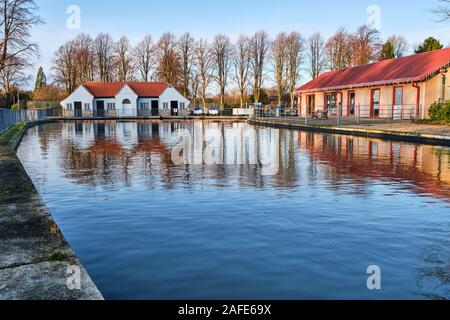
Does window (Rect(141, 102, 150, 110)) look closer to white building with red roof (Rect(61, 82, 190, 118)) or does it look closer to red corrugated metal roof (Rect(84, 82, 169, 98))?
white building with red roof (Rect(61, 82, 190, 118))

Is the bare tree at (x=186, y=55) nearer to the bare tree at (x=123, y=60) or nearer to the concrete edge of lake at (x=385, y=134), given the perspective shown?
the bare tree at (x=123, y=60)

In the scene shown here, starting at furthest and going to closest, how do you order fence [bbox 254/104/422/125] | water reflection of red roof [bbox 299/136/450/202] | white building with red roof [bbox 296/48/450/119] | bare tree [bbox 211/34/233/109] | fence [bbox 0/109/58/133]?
bare tree [bbox 211/34/233/109] < fence [bbox 254/104/422/125] < white building with red roof [bbox 296/48/450/119] < fence [bbox 0/109/58/133] < water reflection of red roof [bbox 299/136/450/202]

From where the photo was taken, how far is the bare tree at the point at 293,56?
7406 centimetres

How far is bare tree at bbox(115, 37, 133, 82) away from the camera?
86.4 m

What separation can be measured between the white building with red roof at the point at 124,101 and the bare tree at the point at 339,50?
2431 centimetres

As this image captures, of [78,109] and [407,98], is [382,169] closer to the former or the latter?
[407,98]

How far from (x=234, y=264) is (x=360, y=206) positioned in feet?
11.7

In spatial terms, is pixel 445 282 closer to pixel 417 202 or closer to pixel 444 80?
pixel 417 202

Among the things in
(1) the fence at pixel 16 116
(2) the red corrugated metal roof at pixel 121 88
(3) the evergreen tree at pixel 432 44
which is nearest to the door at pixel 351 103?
(3) the evergreen tree at pixel 432 44

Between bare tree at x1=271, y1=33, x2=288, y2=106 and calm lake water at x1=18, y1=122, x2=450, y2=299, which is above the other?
bare tree at x1=271, y1=33, x2=288, y2=106

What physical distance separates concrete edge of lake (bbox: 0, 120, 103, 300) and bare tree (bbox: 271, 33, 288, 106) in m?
69.4

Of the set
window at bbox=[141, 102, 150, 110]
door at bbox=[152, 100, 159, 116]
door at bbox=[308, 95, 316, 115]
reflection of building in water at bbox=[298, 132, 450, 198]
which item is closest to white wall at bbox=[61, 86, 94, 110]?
window at bbox=[141, 102, 150, 110]

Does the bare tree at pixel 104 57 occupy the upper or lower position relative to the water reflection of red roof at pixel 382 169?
upper
